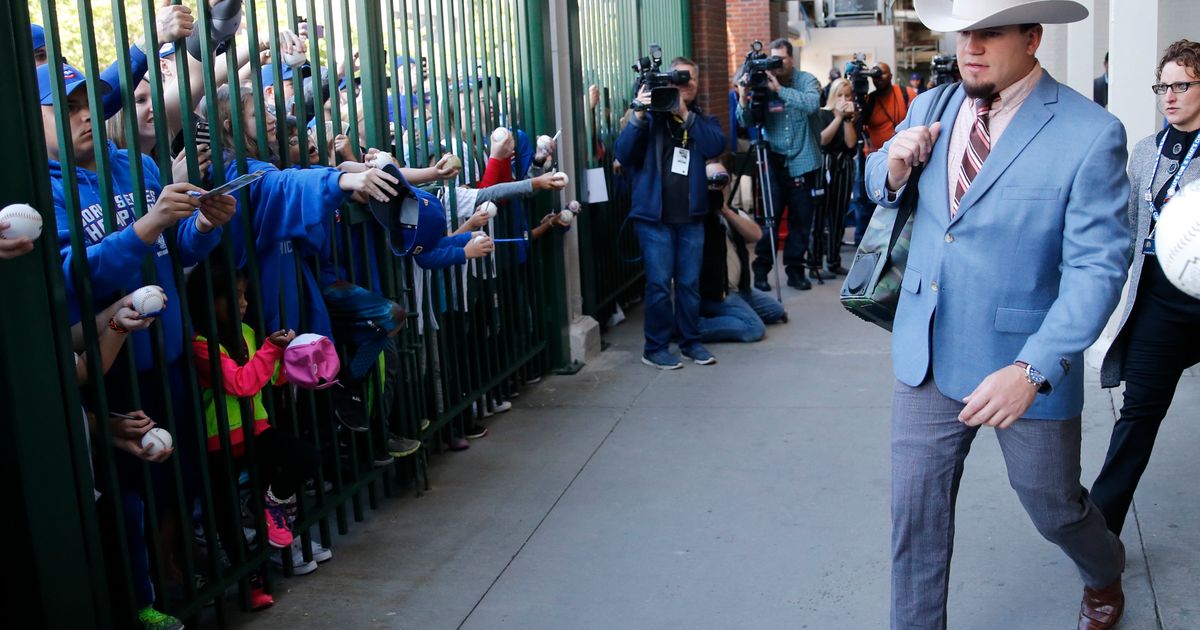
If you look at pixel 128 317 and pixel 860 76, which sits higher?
pixel 860 76

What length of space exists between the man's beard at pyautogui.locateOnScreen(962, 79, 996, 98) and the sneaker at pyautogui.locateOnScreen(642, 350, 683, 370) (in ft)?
15.3

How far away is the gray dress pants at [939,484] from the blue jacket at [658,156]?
4.39 metres

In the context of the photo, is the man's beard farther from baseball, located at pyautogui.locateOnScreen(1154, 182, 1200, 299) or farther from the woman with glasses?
the woman with glasses

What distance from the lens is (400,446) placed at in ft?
16.8

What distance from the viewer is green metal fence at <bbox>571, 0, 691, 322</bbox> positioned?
8211mm

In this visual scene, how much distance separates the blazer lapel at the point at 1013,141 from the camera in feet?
10.3

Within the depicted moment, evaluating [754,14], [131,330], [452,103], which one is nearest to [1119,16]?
[452,103]

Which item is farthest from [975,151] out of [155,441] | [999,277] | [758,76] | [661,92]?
[758,76]

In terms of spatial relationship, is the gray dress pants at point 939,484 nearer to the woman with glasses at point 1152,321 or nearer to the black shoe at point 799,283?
the woman with glasses at point 1152,321

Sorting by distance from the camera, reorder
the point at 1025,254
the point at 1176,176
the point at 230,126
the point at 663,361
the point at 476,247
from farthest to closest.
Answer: the point at 663,361, the point at 476,247, the point at 230,126, the point at 1176,176, the point at 1025,254

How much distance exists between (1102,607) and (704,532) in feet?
5.10

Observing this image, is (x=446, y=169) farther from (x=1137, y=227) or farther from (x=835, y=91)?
(x=835, y=91)

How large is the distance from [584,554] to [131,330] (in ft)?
6.41

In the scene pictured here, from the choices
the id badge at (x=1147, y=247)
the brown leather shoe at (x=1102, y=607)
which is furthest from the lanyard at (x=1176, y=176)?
the brown leather shoe at (x=1102, y=607)
